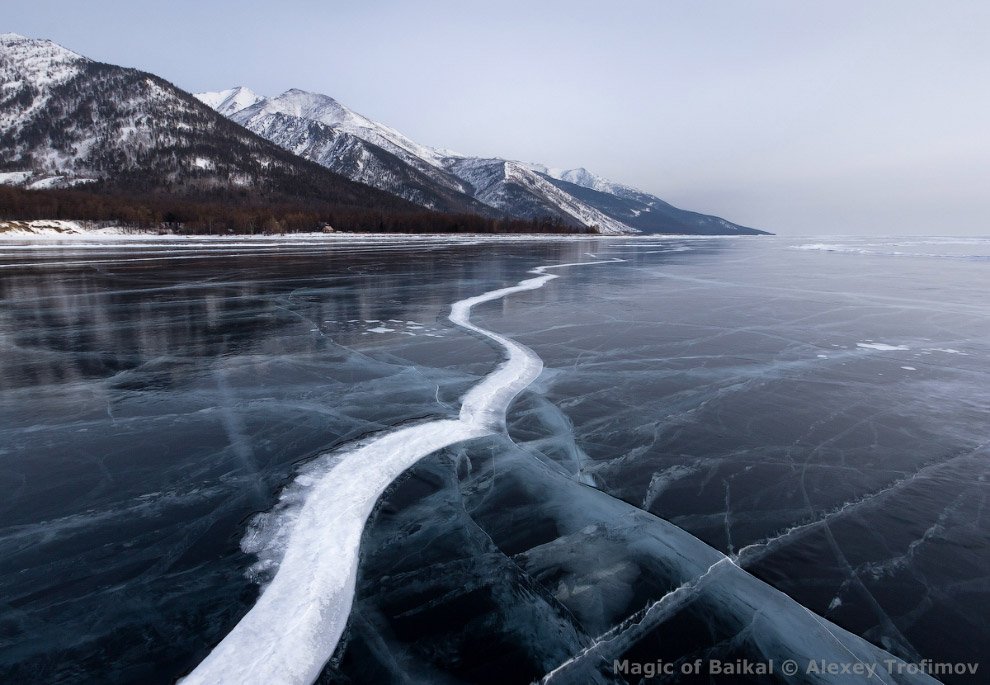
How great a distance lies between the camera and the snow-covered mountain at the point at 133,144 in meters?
122

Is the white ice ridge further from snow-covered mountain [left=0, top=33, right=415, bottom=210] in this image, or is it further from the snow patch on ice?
snow-covered mountain [left=0, top=33, right=415, bottom=210]

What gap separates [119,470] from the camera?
A: 4.04 meters

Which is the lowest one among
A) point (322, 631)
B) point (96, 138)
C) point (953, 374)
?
point (322, 631)

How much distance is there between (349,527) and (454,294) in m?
11.4

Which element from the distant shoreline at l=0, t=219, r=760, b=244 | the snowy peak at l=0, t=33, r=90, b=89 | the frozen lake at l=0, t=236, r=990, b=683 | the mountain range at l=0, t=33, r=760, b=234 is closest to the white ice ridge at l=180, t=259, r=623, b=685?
the frozen lake at l=0, t=236, r=990, b=683

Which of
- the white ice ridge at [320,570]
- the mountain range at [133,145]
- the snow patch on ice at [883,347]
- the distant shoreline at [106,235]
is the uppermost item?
the mountain range at [133,145]

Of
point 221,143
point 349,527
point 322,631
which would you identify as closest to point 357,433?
point 349,527

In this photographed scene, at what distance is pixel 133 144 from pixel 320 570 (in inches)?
6496

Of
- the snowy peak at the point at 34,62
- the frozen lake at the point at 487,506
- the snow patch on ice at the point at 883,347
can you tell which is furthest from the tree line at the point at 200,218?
the snowy peak at the point at 34,62

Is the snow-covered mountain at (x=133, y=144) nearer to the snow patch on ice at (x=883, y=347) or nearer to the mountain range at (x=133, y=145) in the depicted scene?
the mountain range at (x=133, y=145)

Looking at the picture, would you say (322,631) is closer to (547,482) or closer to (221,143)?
(547,482)

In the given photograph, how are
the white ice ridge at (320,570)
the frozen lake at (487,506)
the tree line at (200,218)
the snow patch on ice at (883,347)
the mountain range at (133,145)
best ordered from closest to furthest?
the white ice ridge at (320,570)
the frozen lake at (487,506)
the snow patch on ice at (883,347)
the tree line at (200,218)
the mountain range at (133,145)

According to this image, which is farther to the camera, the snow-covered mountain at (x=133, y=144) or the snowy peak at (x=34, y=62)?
the snowy peak at (x=34, y=62)

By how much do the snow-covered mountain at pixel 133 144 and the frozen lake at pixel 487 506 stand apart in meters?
132
